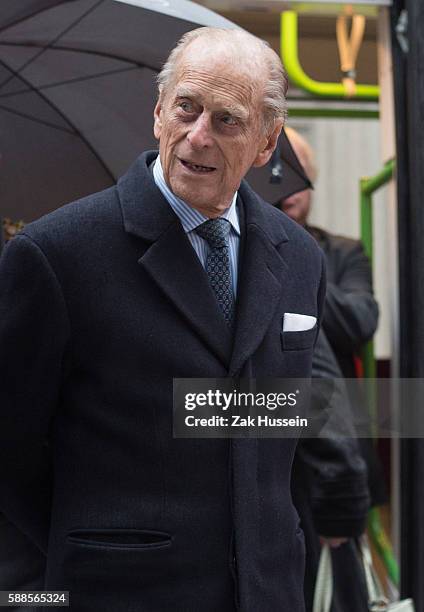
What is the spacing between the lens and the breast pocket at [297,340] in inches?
62.3

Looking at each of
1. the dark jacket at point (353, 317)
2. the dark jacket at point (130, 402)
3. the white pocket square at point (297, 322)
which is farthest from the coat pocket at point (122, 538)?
the dark jacket at point (353, 317)

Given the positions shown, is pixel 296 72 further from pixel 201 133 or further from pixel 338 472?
pixel 201 133

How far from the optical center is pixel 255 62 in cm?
150

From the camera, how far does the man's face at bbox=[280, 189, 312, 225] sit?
2666 millimetres

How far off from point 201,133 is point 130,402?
400 mm

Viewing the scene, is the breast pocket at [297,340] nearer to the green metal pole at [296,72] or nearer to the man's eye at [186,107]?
the man's eye at [186,107]

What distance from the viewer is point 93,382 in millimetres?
1468

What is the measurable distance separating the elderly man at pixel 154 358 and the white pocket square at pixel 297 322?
55 mm

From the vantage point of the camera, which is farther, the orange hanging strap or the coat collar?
the orange hanging strap

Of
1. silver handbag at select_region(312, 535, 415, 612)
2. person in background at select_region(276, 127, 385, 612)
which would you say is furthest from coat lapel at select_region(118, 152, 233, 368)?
silver handbag at select_region(312, 535, 415, 612)

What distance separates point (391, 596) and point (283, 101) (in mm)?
1813

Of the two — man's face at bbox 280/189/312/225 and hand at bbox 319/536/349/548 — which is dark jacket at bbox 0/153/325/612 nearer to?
hand at bbox 319/536/349/548

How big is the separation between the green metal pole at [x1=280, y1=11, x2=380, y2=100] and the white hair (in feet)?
3.71

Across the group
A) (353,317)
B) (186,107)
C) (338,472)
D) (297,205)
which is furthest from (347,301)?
(186,107)
